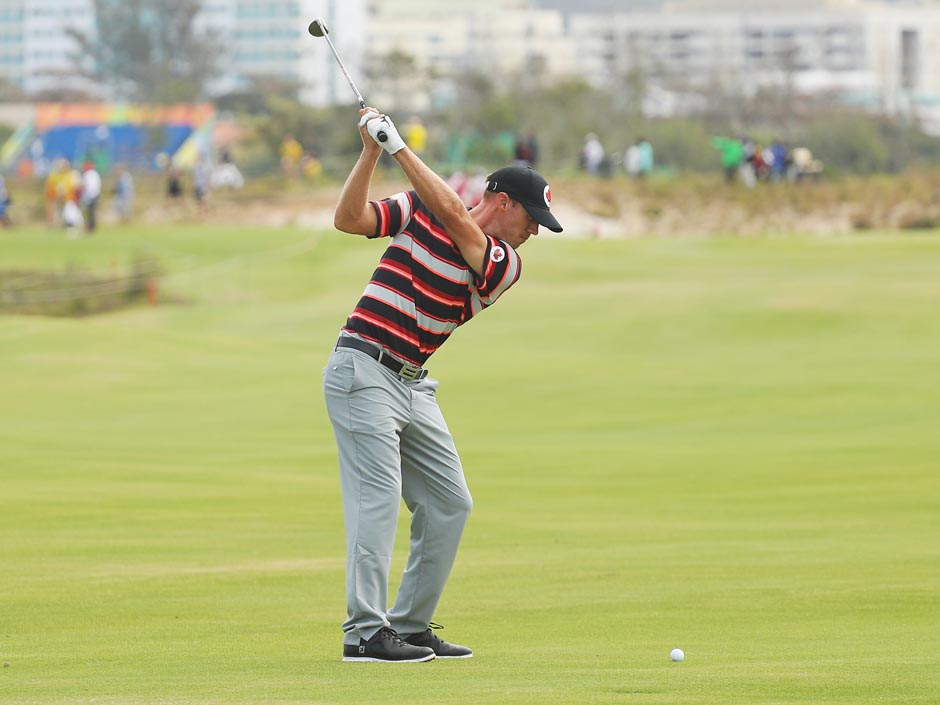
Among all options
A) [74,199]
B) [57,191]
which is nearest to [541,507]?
[74,199]

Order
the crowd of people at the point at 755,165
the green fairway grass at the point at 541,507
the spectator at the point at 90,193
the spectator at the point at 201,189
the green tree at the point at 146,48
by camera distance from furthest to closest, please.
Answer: the green tree at the point at 146,48 < the spectator at the point at 201,189 < the crowd of people at the point at 755,165 < the spectator at the point at 90,193 < the green fairway grass at the point at 541,507

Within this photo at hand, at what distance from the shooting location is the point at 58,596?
31.8 ft

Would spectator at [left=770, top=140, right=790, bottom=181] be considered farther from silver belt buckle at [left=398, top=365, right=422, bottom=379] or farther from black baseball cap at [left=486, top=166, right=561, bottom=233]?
silver belt buckle at [left=398, top=365, right=422, bottom=379]

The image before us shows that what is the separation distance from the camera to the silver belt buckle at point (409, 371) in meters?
7.70

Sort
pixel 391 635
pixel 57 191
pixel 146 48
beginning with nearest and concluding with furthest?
pixel 391 635 < pixel 57 191 < pixel 146 48

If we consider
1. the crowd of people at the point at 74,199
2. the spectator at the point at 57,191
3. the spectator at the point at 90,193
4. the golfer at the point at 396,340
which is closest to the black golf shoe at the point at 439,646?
the golfer at the point at 396,340

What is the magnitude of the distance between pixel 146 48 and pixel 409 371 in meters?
145

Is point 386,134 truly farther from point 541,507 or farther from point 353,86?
point 541,507

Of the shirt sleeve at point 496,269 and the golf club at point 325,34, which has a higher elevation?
the golf club at point 325,34

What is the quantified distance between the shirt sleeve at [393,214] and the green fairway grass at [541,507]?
1.87 m

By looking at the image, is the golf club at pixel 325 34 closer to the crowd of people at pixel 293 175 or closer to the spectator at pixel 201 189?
the crowd of people at pixel 293 175

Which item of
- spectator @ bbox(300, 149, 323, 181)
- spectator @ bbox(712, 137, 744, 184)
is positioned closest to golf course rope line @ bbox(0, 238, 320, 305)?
spectator @ bbox(712, 137, 744, 184)

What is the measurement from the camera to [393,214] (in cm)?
751

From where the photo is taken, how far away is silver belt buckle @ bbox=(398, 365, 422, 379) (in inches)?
303
